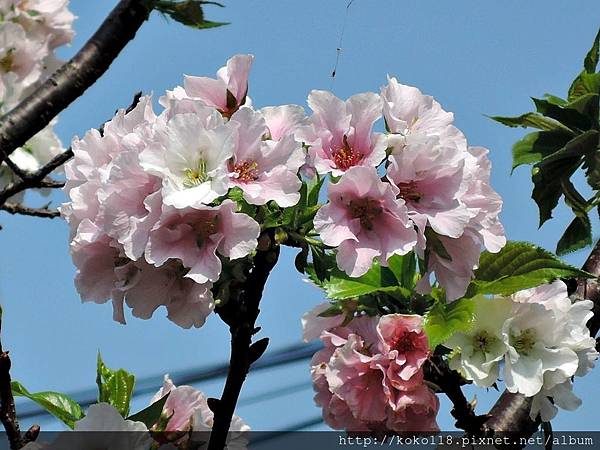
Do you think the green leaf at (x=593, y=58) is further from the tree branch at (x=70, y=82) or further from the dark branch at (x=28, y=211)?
the dark branch at (x=28, y=211)

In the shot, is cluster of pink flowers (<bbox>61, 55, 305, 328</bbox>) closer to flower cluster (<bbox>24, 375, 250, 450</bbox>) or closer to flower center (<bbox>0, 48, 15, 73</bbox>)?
flower cluster (<bbox>24, 375, 250, 450</bbox>)

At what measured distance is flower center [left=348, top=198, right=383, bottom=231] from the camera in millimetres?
968

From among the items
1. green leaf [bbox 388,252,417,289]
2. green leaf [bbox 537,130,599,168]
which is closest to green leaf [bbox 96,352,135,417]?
green leaf [bbox 388,252,417,289]

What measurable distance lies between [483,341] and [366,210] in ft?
1.04

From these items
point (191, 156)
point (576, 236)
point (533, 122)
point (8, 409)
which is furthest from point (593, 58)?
point (8, 409)

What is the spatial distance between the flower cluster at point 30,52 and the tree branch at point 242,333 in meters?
1.29

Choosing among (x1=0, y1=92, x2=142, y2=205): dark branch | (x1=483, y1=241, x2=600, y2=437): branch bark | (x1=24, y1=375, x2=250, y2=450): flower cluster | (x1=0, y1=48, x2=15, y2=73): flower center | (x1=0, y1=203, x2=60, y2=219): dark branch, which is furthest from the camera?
(x1=0, y1=48, x2=15, y2=73): flower center

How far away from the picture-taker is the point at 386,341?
3.88 ft

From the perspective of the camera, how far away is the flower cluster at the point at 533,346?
1183 millimetres

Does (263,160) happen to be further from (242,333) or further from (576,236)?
(576,236)

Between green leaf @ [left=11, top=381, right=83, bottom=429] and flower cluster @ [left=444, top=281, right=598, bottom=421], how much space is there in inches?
18.9

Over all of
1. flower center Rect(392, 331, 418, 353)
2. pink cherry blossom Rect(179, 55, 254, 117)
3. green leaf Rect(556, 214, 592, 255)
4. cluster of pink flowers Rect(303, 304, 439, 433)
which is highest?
pink cherry blossom Rect(179, 55, 254, 117)

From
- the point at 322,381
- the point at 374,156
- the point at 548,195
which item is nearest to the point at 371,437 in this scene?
the point at 322,381

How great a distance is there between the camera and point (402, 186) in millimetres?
999
